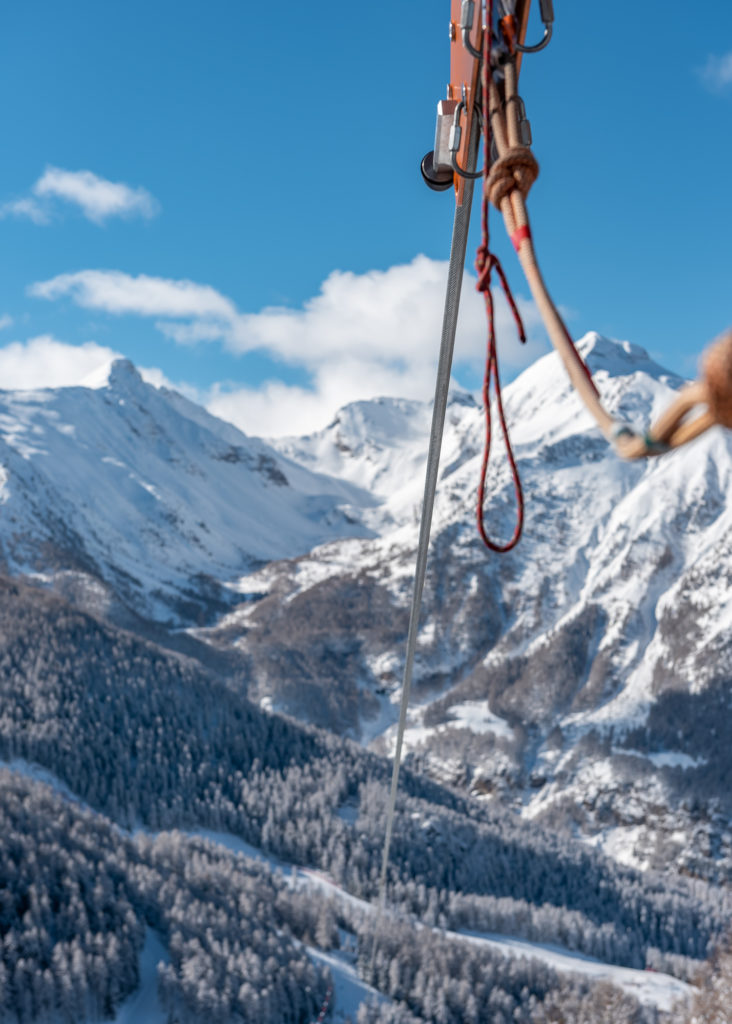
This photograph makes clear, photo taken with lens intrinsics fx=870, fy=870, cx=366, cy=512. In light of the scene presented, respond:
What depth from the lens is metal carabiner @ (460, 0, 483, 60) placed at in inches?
213

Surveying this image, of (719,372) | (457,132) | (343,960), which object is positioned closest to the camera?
(719,372)

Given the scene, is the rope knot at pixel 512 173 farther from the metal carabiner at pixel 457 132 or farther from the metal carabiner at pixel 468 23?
the metal carabiner at pixel 457 132

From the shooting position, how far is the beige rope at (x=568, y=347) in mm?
3010

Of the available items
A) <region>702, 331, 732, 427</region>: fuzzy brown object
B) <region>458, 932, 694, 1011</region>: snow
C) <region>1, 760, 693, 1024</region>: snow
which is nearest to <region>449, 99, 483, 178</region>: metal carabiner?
<region>702, 331, 732, 427</region>: fuzzy brown object

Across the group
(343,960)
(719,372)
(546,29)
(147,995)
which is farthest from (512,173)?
(343,960)

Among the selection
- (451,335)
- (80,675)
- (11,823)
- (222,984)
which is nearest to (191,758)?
(80,675)

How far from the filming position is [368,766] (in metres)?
166

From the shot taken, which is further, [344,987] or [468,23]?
[344,987]

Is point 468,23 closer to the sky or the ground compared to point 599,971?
closer to the sky

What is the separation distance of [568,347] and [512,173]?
1.65m

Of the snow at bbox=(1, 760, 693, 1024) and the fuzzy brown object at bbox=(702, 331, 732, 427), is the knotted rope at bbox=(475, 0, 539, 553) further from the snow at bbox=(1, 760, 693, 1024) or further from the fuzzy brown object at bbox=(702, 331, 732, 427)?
the snow at bbox=(1, 760, 693, 1024)

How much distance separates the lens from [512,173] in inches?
193

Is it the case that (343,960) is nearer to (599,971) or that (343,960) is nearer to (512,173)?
(599,971)

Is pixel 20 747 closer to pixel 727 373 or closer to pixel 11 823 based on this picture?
pixel 11 823
